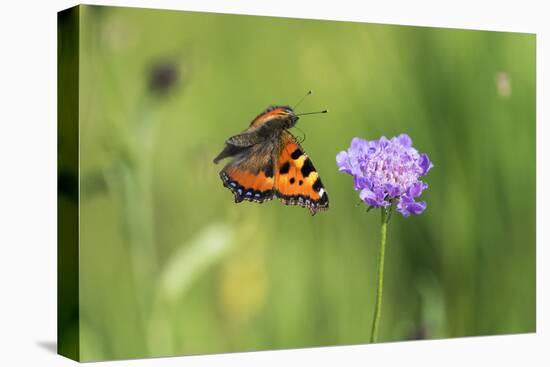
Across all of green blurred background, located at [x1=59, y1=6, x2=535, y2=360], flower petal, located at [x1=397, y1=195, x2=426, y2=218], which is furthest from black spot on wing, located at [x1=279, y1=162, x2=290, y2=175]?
flower petal, located at [x1=397, y1=195, x2=426, y2=218]

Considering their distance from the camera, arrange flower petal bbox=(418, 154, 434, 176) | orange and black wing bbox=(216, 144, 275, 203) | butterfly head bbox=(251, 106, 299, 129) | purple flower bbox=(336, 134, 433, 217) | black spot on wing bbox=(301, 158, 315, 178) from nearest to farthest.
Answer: purple flower bbox=(336, 134, 433, 217) < flower petal bbox=(418, 154, 434, 176) < black spot on wing bbox=(301, 158, 315, 178) < orange and black wing bbox=(216, 144, 275, 203) < butterfly head bbox=(251, 106, 299, 129)

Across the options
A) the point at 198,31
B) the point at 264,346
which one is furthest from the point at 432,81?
the point at 264,346

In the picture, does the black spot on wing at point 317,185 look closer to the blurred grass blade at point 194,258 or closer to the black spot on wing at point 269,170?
the black spot on wing at point 269,170

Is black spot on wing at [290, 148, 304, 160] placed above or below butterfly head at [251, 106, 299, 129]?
below

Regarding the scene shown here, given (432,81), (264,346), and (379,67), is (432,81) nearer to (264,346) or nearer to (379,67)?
(379,67)

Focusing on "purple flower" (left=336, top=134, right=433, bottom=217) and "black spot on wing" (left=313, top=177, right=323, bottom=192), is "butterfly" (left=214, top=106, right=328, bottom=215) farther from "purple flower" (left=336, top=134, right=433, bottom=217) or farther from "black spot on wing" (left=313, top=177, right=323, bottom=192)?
"purple flower" (left=336, top=134, right=433, bottom=217)

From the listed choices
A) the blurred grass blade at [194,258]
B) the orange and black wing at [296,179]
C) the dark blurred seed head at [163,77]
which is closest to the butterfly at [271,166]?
the orange and black wing at [296,179]
